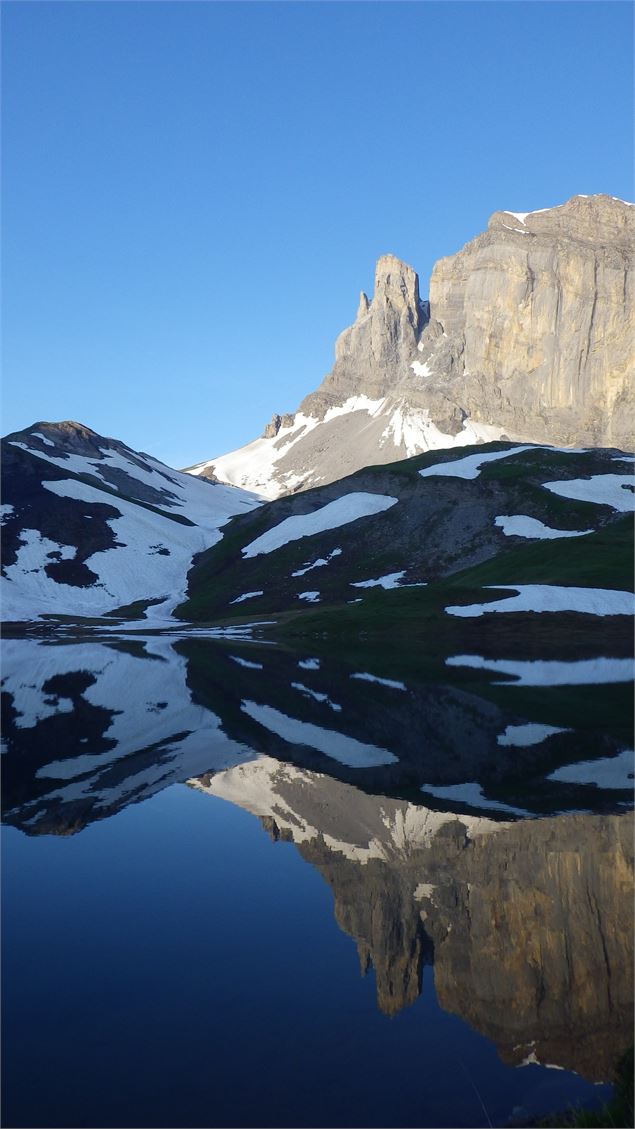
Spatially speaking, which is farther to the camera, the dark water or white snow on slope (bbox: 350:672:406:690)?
white snow on slope (bbox: 350:672:406:690)

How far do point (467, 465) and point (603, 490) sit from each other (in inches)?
944

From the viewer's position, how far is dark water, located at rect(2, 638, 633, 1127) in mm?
11586

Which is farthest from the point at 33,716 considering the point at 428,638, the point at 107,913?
the point at 428,638

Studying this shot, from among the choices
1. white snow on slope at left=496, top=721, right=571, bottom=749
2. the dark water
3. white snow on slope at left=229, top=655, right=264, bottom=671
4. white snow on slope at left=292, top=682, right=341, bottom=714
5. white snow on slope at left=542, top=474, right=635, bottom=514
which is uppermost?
white snow on slope at left=542, top=474, right=635, bottom=514

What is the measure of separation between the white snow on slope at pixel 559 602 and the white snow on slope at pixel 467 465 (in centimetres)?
5036

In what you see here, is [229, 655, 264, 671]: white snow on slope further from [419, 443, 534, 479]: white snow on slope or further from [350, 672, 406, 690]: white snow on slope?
[419, 443, 534, 479]: white snow on slope

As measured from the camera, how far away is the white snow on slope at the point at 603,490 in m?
116

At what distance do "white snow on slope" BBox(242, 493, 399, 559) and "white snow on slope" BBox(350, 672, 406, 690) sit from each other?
76789 mm

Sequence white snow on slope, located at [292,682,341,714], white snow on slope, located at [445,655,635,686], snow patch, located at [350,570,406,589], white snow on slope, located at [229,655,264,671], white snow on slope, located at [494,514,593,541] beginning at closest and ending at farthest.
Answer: white snow on slope, located at [292,682,341,714] → white snow on slope, located at [445,655,635,686] → white snow on slope, located at [229,655,264,671] → white snow on slope, located at [494,514,593,541] → snow patch, located at [350,570,406,589]

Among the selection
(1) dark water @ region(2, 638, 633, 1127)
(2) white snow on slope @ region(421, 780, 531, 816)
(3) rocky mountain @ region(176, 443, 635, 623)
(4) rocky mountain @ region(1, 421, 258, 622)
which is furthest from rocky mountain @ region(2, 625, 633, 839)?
(4) rocky mountain @ region(1, 421, 258, 622)

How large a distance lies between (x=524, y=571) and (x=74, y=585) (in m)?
80.4

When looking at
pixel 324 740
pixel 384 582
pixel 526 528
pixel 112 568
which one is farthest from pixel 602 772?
pixel 112 568

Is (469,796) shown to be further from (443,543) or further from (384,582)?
(443,543)

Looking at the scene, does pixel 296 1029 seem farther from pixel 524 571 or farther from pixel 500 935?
pixel 524 571
